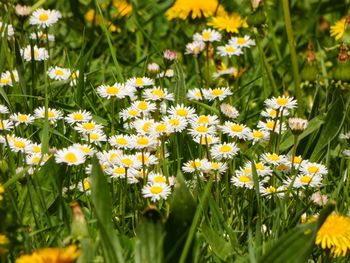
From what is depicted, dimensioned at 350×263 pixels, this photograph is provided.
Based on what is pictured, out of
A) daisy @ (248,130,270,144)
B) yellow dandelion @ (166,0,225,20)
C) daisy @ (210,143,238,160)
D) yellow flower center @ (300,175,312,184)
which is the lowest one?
yellow flower center @ (300,175,312,184)

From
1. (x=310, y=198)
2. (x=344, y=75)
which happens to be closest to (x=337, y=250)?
(x=310, y=198)

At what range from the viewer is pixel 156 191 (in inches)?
73.2

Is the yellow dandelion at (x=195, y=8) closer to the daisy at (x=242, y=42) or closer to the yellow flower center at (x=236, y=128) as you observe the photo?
the daisy at (x=242, y=42)

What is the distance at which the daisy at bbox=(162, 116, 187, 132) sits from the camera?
2113 mm

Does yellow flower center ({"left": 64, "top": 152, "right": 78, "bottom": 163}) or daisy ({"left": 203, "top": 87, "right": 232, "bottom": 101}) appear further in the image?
daisy ({"left": 203, "top": 87, "right": 232, "bottom": 101})

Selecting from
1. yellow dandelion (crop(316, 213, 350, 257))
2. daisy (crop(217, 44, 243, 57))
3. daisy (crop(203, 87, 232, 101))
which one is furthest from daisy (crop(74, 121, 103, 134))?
daisy (crop(217, 44, 243, 57))

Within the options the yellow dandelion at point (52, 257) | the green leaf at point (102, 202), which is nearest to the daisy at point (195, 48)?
the green leaf at point (102, 202)

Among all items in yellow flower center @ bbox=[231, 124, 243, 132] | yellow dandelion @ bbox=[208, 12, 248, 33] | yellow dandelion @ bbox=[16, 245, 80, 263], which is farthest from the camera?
yellow dandelion @ bbox=[208, 12, 248, 33]

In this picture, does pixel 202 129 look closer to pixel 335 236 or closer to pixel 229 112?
pixel 229 112

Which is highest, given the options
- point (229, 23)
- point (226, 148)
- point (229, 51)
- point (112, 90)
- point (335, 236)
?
point (229, 23)

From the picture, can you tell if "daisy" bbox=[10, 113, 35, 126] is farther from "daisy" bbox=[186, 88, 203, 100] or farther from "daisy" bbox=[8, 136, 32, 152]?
"daisy" bbox=[186, 88, 203, 100]

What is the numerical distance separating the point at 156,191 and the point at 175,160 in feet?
1.06

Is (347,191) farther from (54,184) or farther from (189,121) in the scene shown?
(54,184)

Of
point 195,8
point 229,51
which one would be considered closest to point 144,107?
point 229,51
